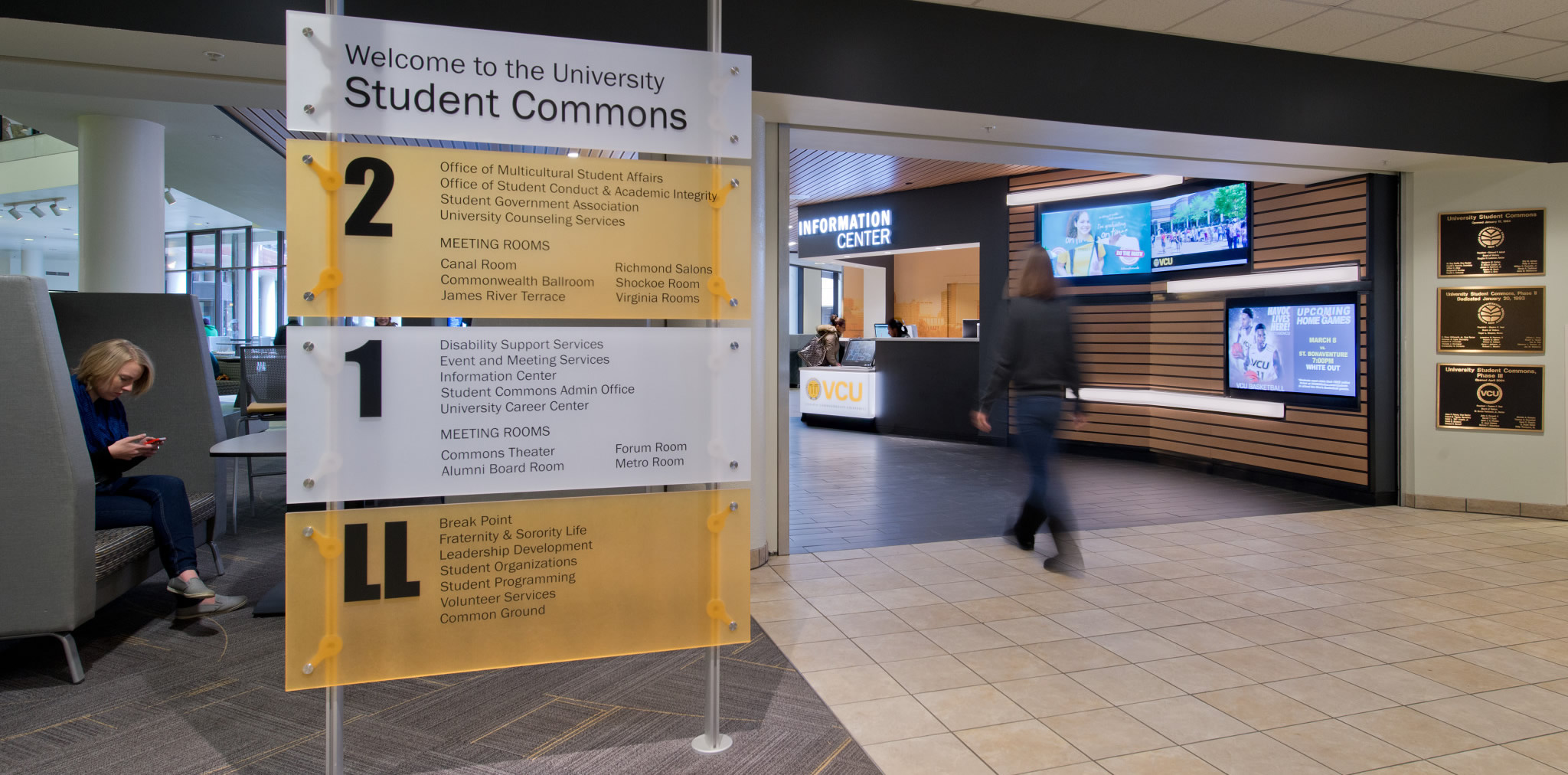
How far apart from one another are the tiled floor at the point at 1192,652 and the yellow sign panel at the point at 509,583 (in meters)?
0.70

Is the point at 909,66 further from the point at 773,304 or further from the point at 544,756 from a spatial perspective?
the point at 544,756

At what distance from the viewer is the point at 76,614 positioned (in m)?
2.73

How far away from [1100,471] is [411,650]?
6583 millimetres

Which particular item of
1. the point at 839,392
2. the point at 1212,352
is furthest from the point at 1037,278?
the point at 839,392

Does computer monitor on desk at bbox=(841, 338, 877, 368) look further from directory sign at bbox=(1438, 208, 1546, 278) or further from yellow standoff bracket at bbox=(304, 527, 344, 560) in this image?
yellow standoff bracket at bbox=(304, 527, 344, 560)

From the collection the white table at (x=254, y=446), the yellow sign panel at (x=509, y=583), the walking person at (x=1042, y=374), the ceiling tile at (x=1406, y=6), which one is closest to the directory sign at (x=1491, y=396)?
the ceiling tile at (x=1406, y=6)

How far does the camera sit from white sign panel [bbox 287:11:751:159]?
1936mm

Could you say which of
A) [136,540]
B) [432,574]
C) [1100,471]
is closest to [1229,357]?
[1100,471]

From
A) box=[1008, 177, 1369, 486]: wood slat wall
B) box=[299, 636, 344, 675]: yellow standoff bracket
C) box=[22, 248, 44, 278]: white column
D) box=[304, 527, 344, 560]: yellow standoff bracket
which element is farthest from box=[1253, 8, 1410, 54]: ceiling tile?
box=[22, 248, 44, 278]: white column

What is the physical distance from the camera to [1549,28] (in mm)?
4566

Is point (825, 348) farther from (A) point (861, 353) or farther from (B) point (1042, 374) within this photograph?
(B) point (1042, 374)

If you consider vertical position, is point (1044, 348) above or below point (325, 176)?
below

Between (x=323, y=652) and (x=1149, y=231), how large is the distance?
7.63 m

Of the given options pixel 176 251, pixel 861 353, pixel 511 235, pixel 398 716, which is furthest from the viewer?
pixel 176 251
